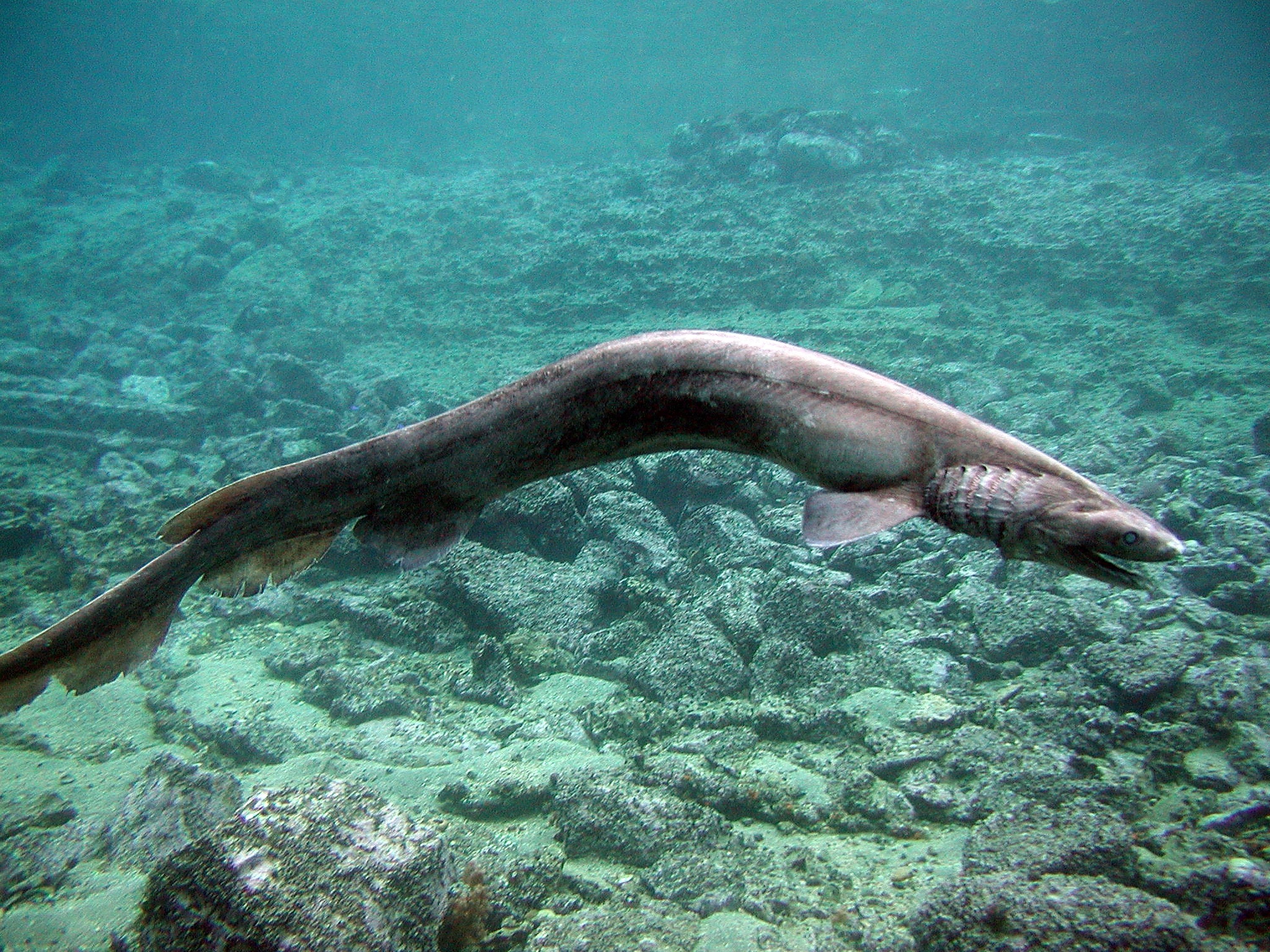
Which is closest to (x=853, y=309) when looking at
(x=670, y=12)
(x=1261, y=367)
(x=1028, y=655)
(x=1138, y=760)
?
(x=1261, y=367)

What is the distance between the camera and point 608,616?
706 cm

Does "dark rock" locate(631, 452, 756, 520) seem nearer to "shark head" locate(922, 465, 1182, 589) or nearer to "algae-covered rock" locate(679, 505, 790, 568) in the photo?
"algae-covered rock" locate(679, 505, 790, 568)

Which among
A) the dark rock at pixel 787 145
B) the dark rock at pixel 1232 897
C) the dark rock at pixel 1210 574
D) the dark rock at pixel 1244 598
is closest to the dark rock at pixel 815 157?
the dark rock at pixel 787 145

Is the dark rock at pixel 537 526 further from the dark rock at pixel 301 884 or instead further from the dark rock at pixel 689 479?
the dark rock at pixel 301 884

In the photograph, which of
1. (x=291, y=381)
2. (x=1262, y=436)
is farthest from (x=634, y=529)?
(x=291, y=381)

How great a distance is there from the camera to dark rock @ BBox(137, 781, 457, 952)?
2.62 metres

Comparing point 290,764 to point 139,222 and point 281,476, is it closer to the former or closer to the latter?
point 281,476

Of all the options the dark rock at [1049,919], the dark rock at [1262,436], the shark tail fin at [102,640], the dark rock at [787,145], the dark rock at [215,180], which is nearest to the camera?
the shark tail fin at [102,640]

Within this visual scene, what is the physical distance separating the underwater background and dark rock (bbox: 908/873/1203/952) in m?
0.02

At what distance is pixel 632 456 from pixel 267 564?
3.97 ft

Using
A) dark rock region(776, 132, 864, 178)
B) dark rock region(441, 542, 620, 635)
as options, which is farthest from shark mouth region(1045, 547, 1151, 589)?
Answer: dark rock region(776, 132, 864, 178)

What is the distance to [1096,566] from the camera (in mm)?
1393

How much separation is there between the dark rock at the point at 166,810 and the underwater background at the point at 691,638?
0.08 feet

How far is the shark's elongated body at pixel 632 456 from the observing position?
1.46 m
